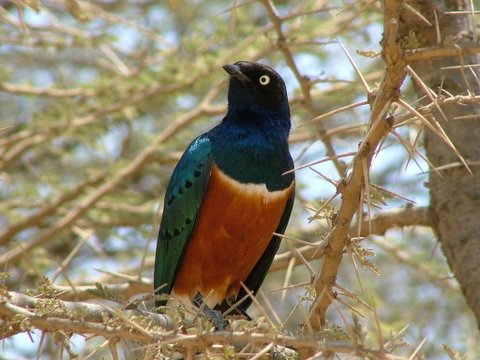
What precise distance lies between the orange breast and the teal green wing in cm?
5

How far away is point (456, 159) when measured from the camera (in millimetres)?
4523

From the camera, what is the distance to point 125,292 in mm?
4770

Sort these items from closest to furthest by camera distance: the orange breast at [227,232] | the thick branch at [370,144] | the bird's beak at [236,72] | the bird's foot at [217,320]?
the thick branch at [370,144]
the bird's foot at [217,320]
the orange breast at [227,232]
the bird's beak at [236,72]

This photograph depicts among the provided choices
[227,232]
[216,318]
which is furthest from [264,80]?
[216,318]

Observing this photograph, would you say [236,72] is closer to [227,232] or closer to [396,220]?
[227,232]

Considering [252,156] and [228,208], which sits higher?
[252,156]

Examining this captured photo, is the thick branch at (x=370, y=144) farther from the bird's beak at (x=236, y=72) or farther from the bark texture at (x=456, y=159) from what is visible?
the bird's beak at (x=236, y=72)

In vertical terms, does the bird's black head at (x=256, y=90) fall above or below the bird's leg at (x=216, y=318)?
above

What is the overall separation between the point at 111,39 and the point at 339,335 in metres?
4.28

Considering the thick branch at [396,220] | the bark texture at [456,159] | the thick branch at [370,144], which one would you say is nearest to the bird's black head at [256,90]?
the bark texture at [456,159]

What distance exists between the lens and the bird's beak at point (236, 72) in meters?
5.11

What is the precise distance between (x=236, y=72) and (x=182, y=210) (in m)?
0.98

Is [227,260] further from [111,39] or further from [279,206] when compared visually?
[111,39]

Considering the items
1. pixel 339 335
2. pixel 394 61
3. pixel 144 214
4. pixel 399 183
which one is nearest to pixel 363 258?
pixel 339 335
